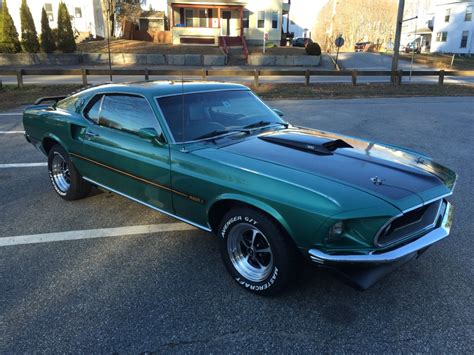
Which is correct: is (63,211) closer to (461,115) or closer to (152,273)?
(152,273)

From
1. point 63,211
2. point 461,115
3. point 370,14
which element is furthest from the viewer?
point 370,14

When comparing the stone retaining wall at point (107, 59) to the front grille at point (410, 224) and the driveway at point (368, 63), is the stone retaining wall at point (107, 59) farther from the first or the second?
the front grille at point (410, 224)

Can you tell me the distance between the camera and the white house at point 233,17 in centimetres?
3731

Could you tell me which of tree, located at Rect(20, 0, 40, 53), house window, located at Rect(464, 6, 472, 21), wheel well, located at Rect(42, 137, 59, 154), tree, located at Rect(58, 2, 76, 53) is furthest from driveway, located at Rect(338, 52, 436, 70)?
wheel well, located at Rect(42, 137, 59, 154)

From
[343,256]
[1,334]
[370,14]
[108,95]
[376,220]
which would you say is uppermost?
[370,14]

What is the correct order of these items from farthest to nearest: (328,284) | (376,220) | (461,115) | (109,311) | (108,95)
→ 1. (461,115)
2. (108,95)
3. (328,284)
4. (109,311)
5. (376,220)

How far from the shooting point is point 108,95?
4223mm

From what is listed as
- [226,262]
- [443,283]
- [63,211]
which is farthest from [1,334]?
[443,283]

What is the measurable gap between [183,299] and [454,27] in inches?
2695

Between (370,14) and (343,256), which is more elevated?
(370,14)

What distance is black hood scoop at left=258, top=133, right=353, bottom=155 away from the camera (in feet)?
11.0

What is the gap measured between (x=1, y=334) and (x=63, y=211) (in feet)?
7.01

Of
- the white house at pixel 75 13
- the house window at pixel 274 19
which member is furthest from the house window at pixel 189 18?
the white house at pixel 75 13

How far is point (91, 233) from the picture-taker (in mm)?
4043
